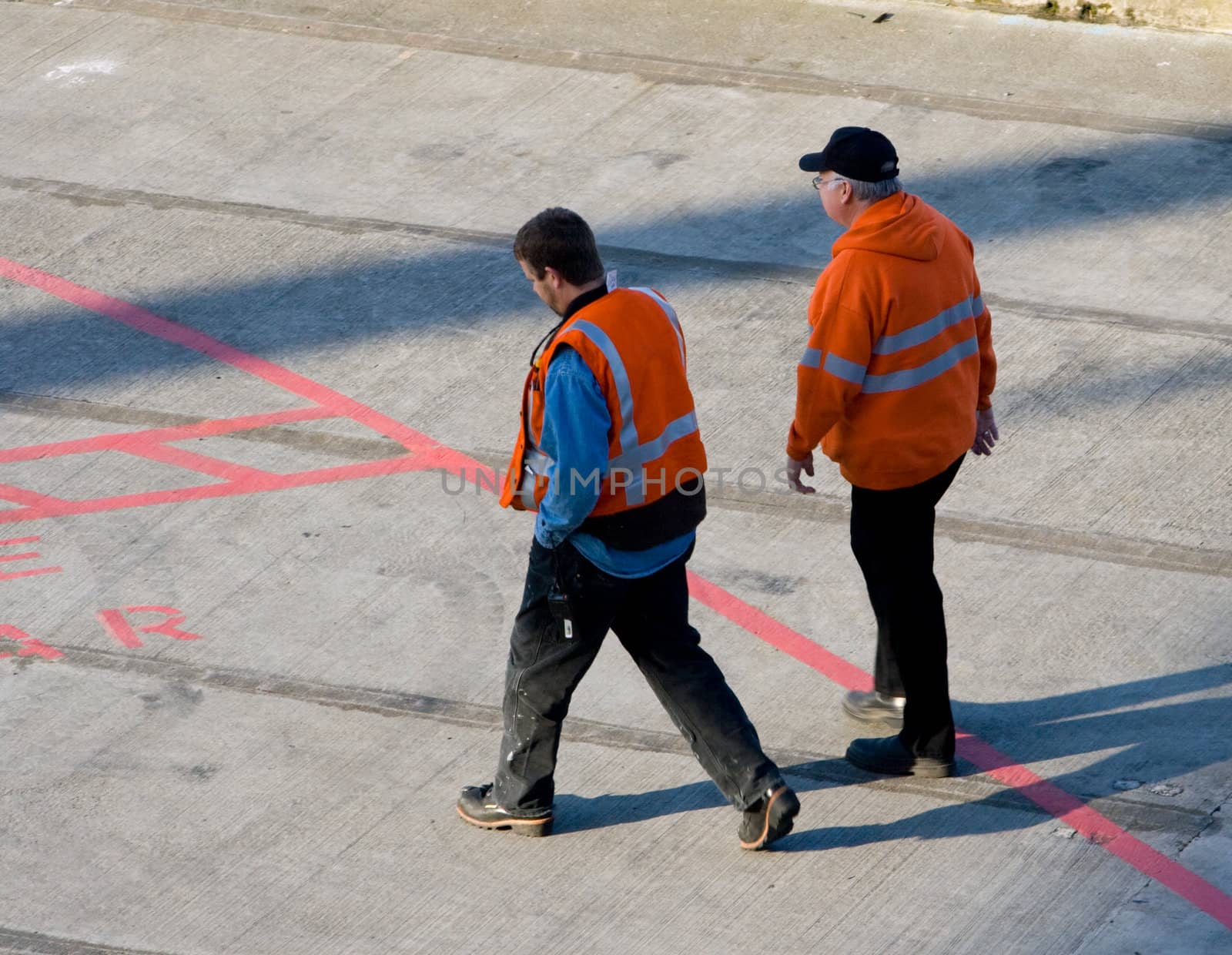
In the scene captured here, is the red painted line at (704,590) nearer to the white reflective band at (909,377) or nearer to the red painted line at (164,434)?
the red painted line at (164,434)

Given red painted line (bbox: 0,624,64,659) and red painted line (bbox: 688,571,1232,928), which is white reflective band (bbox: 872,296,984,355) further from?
red painted line (bbox: 0,624,64,659)

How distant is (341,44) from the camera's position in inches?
410

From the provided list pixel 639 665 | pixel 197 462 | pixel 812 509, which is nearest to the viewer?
pixel 639 665

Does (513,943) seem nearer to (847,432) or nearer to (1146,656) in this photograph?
(847,432)

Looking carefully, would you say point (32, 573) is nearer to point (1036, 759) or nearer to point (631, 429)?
point (631, 429)

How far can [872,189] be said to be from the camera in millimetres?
4914

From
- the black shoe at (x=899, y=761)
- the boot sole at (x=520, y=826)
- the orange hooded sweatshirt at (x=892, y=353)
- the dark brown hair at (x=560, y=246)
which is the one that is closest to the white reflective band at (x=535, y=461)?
the dark brown hair at (x=560, y=246)

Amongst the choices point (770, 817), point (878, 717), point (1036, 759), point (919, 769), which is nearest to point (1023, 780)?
point (1036, 759)

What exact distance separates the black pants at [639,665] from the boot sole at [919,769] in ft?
1.44

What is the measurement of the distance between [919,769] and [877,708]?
284 mm

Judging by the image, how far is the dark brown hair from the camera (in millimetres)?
4609

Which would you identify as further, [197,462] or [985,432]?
[197,462]

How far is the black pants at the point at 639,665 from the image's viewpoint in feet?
15.9

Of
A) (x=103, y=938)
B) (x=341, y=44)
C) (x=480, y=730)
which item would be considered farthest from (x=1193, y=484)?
(x=341, y=44)
